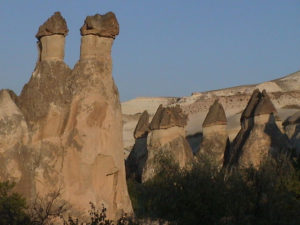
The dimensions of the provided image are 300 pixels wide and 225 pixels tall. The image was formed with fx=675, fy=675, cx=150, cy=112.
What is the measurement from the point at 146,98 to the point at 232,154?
164ft

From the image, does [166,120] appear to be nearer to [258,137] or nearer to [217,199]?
[258,137]

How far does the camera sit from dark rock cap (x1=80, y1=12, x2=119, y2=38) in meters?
10.8

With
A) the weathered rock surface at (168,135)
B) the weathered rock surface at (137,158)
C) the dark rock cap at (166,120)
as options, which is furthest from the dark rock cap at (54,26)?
the weathered rock surface at (137,158)

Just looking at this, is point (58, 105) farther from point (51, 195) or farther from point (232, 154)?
point (232, 154)

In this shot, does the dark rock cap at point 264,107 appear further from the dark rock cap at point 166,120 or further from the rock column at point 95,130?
the rock column at point 95,130

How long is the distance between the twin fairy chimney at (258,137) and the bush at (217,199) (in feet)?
25.4

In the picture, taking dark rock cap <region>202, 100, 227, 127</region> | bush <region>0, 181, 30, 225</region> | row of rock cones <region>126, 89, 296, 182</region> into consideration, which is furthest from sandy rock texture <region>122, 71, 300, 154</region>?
bush <region>0, 181, 30, 225</region>

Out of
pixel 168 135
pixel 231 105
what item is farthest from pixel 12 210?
pixel 231 105

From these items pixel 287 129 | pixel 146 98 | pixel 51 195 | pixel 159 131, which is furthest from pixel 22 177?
pixel 146 98

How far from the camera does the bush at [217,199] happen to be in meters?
11.5

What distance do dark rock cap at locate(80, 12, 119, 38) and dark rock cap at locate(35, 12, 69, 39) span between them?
0.34 metres

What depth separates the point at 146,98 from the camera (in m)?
72.2

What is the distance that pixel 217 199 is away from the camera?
1160 centimetres

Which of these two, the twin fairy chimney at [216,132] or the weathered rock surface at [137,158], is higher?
the twin fairy chimney at [216,132]
